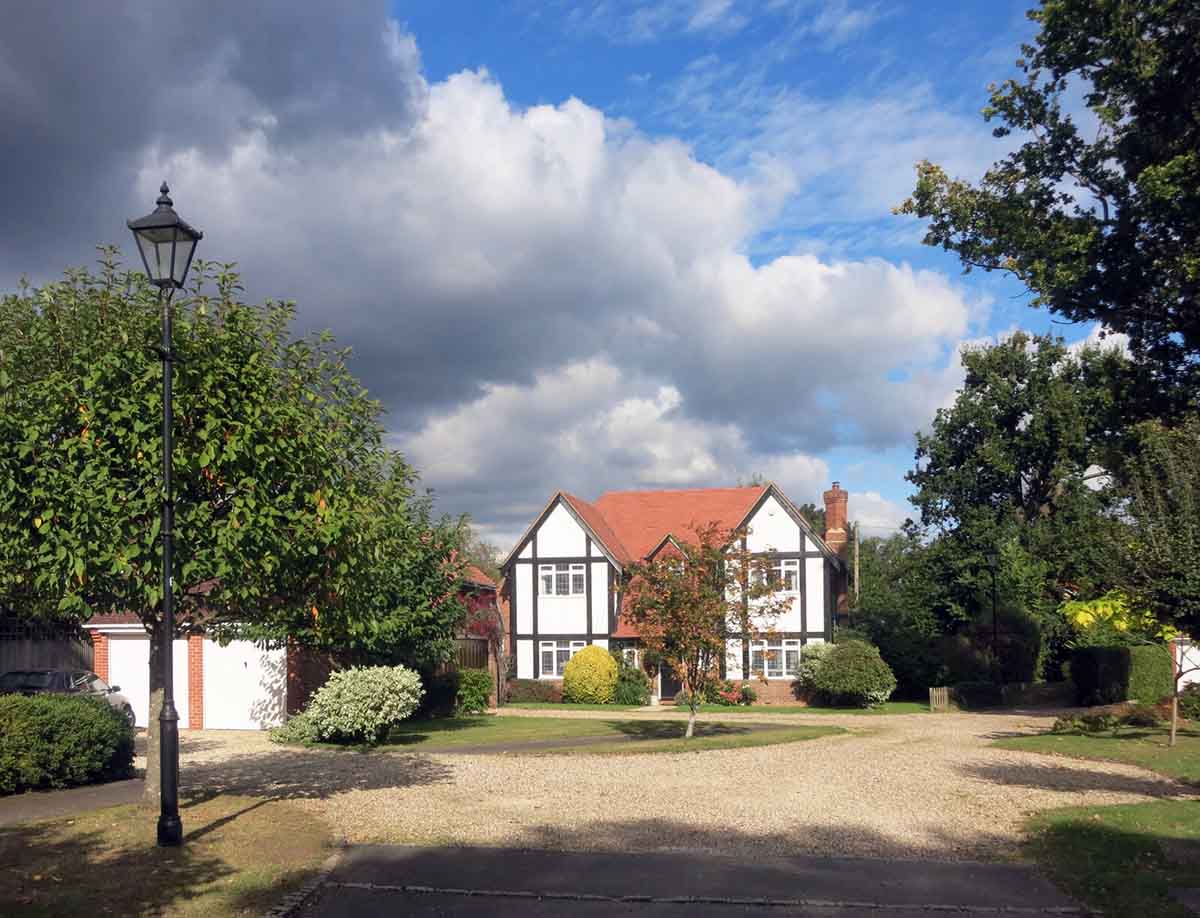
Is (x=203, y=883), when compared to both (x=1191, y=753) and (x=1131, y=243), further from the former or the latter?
(x=1131, y=243)

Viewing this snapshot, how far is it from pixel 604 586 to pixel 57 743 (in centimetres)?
2785

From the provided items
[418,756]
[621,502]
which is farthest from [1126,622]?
[621,502]

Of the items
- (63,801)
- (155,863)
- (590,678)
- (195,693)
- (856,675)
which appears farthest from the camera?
(590,678)

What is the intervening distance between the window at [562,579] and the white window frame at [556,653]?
191 centimetres

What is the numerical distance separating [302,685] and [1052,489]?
29987mm

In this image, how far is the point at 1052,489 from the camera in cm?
4225

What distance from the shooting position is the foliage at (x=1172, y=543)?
45.3 feet

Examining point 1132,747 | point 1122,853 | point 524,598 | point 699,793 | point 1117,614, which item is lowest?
point 1132,747

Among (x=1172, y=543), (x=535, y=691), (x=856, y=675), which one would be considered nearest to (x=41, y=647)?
(x=535, y=691)

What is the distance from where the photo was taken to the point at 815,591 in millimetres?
40375

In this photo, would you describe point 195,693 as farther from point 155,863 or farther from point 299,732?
point 155,863

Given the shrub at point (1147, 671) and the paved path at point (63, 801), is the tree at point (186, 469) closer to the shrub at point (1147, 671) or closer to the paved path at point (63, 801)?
the paved path at point (63, 801)

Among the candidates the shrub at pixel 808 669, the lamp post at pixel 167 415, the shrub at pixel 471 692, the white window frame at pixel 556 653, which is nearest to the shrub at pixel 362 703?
the shrub at pixel 471 692

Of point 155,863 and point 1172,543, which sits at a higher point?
point 1172,543
